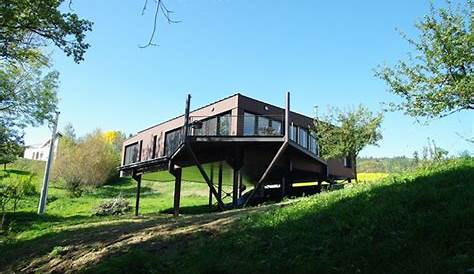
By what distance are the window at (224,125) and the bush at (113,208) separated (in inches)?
425

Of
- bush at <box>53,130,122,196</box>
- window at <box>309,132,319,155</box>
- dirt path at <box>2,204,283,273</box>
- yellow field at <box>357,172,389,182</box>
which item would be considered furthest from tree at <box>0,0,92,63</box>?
bush at <box>53,130,122,196</box>

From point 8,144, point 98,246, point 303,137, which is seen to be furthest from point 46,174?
point 98,246

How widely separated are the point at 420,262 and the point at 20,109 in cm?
3037

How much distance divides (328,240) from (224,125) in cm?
1706

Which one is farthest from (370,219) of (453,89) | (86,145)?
(86,145)

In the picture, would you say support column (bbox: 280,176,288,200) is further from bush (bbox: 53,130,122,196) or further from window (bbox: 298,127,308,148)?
bush (bbox: 53,130,122,196)

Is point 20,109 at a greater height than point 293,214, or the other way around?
point 20,109

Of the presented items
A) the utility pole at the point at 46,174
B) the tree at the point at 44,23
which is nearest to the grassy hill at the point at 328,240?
the tree at the point at 44,23

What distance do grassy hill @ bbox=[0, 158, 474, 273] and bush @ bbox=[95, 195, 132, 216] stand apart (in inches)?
756

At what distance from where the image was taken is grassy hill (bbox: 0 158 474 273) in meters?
5.67

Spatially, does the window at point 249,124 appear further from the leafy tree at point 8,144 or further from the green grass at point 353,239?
the leafy tree at point 8,144

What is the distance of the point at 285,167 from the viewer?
2427 centimetres

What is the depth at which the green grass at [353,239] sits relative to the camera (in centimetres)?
558

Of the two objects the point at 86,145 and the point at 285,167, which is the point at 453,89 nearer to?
the point at 285,167
